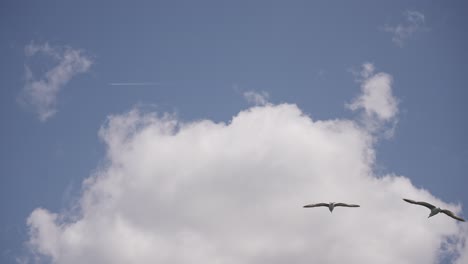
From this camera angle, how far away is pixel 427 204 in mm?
62469

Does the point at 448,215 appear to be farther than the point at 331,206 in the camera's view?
No

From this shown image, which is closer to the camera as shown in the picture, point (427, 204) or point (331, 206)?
point (427, 204)

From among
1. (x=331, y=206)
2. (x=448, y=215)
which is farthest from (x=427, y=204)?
(x=331, y=206)

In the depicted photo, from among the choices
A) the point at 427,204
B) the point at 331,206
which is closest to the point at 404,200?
the point at 427,204

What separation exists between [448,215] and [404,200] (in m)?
6.11

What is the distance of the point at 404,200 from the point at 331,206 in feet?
Answer: 41.7

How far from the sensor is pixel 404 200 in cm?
6247

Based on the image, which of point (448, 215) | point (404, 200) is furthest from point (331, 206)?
point (448, 215)

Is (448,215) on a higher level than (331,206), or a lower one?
lower

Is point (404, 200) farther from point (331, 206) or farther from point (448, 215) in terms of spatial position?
point (331, 206)

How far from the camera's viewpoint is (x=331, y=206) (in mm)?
71625

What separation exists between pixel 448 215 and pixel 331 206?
17.6m
